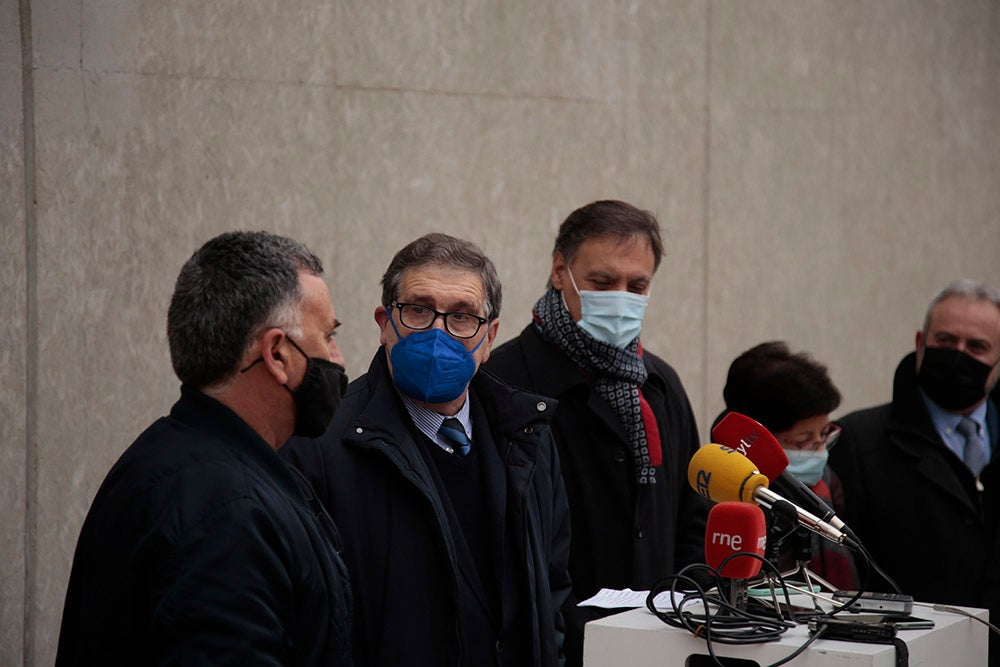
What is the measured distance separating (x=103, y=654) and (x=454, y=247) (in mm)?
1394

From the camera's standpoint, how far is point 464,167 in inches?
195

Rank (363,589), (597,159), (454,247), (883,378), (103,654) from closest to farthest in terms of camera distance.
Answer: (103,654)
(363,589)
(454,247)
(597,159)
(883,378)

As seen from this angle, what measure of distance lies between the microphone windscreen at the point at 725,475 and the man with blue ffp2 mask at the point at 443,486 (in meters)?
0.56

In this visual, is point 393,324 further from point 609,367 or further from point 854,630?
point 854,630

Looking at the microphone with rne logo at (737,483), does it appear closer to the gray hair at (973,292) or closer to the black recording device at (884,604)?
the black recording device at (884,604)

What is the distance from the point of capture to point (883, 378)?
6910mm

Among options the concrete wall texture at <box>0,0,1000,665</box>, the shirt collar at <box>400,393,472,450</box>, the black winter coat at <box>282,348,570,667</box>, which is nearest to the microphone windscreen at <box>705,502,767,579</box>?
the black winter coat at <box>282,348,570,667</box>

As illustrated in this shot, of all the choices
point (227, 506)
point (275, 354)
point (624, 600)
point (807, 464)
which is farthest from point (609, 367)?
point (227, 506)

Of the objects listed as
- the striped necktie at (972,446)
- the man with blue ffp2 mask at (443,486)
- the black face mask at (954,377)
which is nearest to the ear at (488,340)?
the man with blue ffp2 mask at (443,486)

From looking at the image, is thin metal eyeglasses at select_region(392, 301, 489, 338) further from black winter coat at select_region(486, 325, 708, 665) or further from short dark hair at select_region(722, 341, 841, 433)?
short dark hair at select_region(722, 341, 841, 433)

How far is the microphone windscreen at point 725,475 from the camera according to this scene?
241cm

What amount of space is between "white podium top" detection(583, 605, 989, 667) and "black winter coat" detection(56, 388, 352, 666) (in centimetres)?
51

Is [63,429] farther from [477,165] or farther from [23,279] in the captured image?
[477,165]

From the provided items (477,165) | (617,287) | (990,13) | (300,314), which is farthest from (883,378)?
(300,314)
